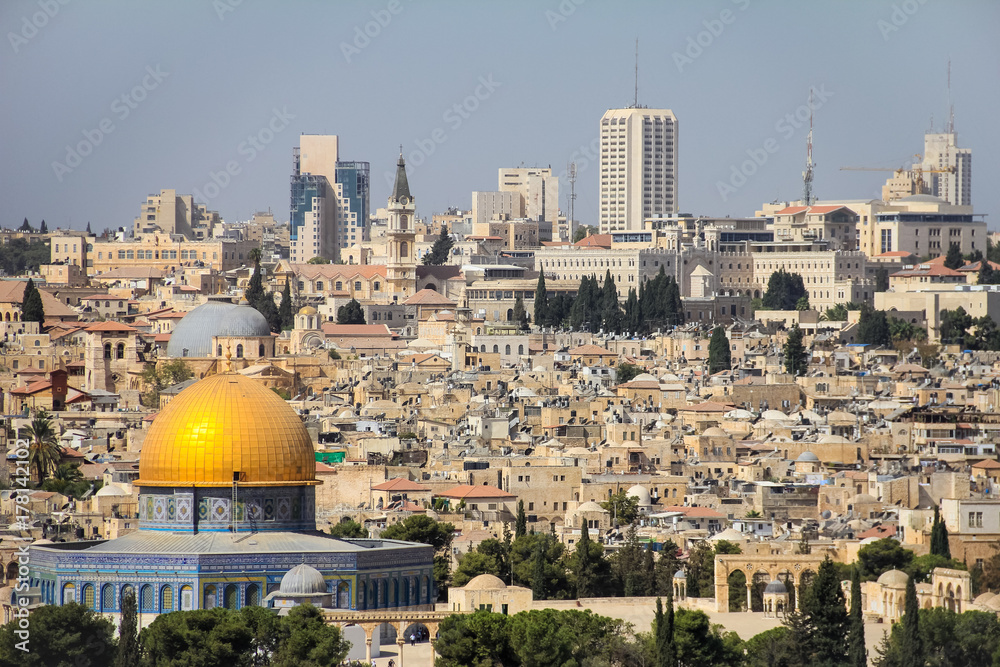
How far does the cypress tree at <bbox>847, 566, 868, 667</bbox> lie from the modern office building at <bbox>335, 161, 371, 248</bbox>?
11671cm

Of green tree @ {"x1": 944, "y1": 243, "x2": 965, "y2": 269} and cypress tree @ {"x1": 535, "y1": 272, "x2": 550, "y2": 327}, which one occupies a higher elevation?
green tree @ {"x1": 944, "y1": 243, "x2": 965, "y2": 269}

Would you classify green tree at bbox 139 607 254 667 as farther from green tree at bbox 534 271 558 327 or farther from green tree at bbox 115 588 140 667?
green tree at bbox 534 271 558 327

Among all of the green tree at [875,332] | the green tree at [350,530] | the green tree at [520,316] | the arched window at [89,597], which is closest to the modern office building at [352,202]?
the green tree at [520,316]

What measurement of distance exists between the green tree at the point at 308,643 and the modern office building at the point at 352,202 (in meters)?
118

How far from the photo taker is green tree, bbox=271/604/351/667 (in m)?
28.5

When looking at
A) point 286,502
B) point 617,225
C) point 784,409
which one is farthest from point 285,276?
point 286,502

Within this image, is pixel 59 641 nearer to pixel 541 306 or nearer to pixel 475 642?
pixel 475 642

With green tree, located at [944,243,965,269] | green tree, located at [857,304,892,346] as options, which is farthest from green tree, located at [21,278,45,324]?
green tree, located at [944,243,965,269]

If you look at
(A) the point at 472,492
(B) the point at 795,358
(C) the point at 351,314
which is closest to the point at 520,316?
(C) the point at 351,314

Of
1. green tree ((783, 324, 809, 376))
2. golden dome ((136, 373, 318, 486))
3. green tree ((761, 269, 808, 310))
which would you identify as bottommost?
golden dome ((136, 373, 318, 486))

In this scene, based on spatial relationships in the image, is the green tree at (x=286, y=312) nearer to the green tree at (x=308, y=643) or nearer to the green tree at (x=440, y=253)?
the green tree at (x=440, y=253)

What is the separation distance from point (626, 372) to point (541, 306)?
1472 cm

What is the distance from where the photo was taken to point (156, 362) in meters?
70.1

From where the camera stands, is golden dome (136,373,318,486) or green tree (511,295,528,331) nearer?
golden dome (136,373,318,486)
